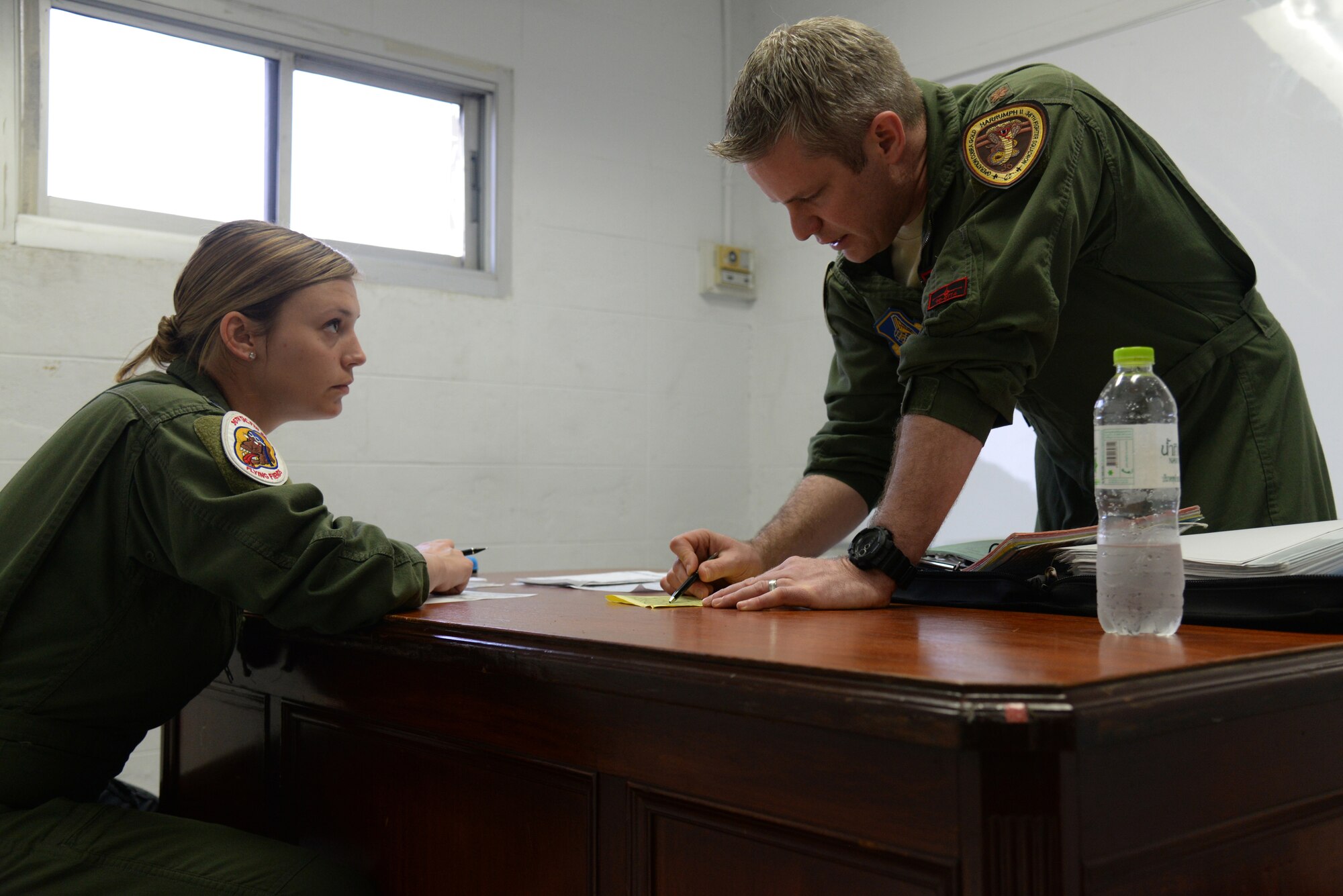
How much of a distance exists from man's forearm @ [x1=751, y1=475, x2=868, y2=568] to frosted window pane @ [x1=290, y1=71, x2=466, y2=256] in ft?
6.70

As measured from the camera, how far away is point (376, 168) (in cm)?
332

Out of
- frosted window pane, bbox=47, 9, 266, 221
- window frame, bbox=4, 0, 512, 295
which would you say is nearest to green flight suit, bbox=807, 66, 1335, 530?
window frame, bbox=4, 0, 512, 295

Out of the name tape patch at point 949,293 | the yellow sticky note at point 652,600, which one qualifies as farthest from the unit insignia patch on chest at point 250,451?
the name tape patch at point 949,293

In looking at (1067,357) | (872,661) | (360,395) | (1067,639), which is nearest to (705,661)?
Answer: (872,661)

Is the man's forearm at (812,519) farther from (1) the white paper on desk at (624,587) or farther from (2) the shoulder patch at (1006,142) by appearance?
(2) the shoulder patch at (1006,142)

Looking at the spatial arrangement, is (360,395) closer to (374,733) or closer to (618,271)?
(618,271)

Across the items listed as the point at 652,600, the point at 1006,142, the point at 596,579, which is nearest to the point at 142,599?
the point at 652,600

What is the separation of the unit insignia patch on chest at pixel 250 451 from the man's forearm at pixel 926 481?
0.70 metres

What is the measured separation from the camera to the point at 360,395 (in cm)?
309

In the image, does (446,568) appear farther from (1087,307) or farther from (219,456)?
(1087,307)

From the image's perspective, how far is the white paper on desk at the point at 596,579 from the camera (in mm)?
1692

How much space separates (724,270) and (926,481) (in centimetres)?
279

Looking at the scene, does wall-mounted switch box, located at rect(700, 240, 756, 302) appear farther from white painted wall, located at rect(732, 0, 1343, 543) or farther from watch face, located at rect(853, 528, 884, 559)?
watch face, located at rect(853, 528, 884, 559)

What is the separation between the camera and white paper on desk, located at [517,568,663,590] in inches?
66.6
